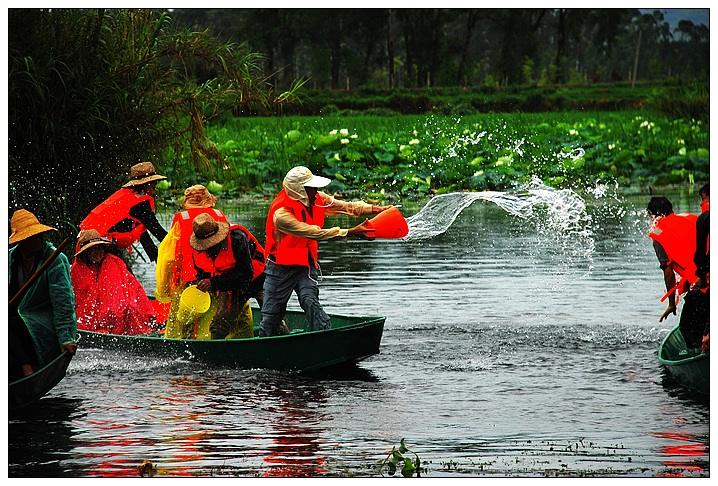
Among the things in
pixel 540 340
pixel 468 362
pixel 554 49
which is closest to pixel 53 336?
pixel 468 362

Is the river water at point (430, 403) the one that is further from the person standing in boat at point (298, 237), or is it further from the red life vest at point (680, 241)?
the red life vest at point (680, 241)

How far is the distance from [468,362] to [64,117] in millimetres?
4963

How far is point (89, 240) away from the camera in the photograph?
9.77m

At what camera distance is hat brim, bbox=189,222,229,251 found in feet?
30.0

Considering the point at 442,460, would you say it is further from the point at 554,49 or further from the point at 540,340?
the point at 554,49

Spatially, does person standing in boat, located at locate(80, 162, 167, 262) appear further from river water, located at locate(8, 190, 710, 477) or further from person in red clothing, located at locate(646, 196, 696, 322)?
person in red clothing, located at locate(646, 196, 696, 322)

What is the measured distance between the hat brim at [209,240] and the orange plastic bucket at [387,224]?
105 centimetres

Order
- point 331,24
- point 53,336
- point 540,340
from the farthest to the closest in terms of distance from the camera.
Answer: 1. point 331,24
2. point 540,340
3. point 53,336

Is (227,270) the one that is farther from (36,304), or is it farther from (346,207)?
(36,304)

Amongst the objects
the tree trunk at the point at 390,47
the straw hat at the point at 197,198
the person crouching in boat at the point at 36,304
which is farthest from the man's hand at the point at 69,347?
the tree trunk at the point at 390,47

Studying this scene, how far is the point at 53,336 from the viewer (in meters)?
7.86

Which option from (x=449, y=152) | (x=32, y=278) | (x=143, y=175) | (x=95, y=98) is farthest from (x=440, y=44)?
(x=32, y=278)

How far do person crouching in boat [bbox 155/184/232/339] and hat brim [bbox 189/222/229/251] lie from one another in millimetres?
249

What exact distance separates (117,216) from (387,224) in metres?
2.63
